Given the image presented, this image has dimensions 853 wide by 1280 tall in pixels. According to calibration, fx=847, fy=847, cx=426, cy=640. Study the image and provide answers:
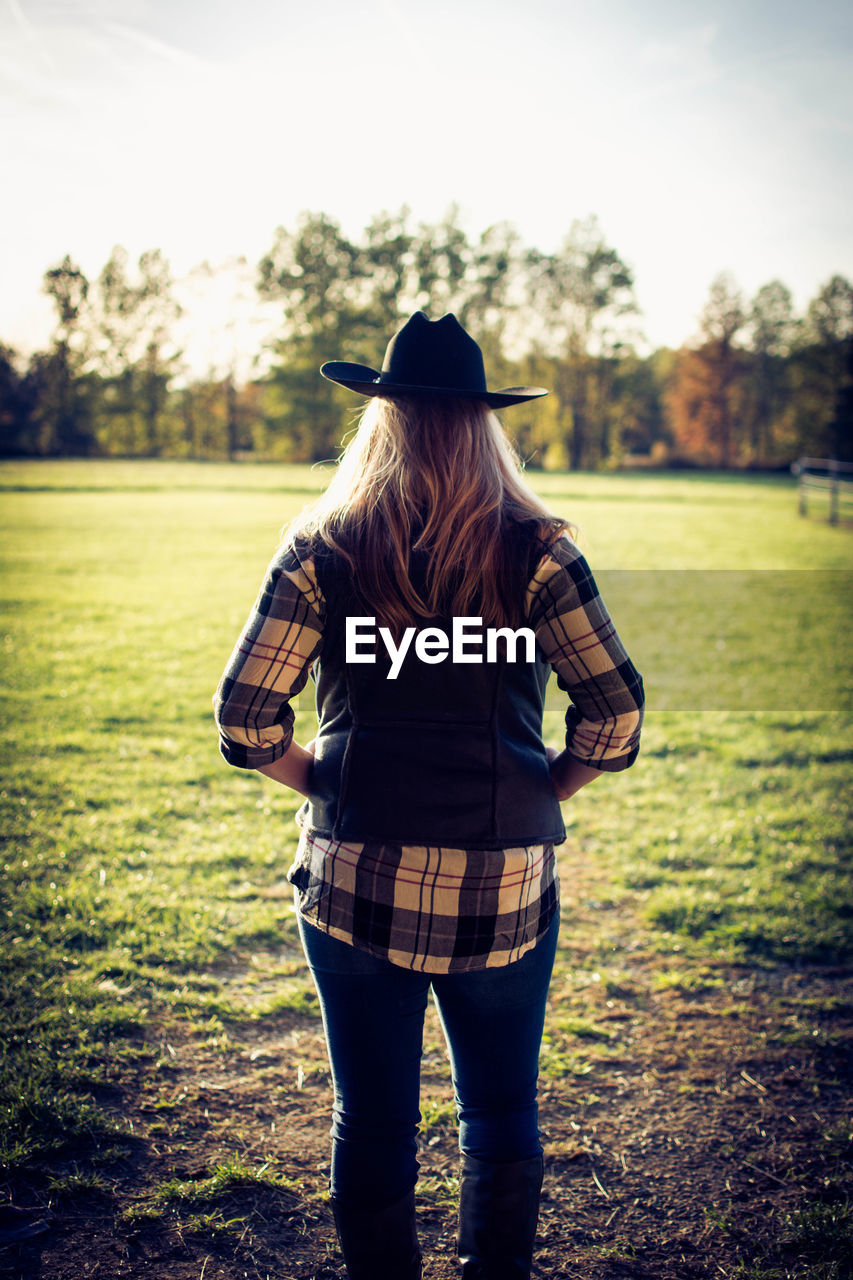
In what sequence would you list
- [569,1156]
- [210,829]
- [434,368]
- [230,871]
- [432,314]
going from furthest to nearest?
[432,314] → [210,829] → [230,871] → [569,1156] → [434,368]

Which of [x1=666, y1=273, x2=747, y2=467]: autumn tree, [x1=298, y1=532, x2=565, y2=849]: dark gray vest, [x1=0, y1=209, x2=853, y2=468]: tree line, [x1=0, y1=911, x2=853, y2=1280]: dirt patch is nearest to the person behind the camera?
[x1=298, y1=532, x2=565, y2=849]: dark gray vest

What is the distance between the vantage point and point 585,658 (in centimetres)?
157

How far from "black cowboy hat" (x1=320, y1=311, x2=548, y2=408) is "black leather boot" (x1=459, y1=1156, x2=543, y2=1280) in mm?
1418

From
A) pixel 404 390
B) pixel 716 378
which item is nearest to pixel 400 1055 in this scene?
pixel 404 390

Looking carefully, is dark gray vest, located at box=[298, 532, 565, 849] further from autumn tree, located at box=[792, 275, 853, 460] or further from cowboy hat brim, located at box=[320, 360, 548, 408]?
autumn tree, located at box=[792, 275, 853, 460]

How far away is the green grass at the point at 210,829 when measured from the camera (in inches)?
131

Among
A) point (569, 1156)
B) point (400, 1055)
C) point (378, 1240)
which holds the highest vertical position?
point (400, 1055)

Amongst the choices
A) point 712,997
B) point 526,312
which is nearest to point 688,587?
point 712,997

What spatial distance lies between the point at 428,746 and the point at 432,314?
181 ft

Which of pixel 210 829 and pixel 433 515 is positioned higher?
pixel 433 515

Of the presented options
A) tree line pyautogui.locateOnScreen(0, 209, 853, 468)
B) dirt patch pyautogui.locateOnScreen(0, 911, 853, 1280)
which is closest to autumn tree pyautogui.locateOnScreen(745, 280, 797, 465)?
tree line pyautogui.locateOnScreen(0, 209, 853, 468)

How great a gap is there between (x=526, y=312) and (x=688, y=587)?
49.9 metres

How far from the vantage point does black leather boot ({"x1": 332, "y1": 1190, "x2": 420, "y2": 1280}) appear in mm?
1527

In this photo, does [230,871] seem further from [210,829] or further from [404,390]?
[404,390]
